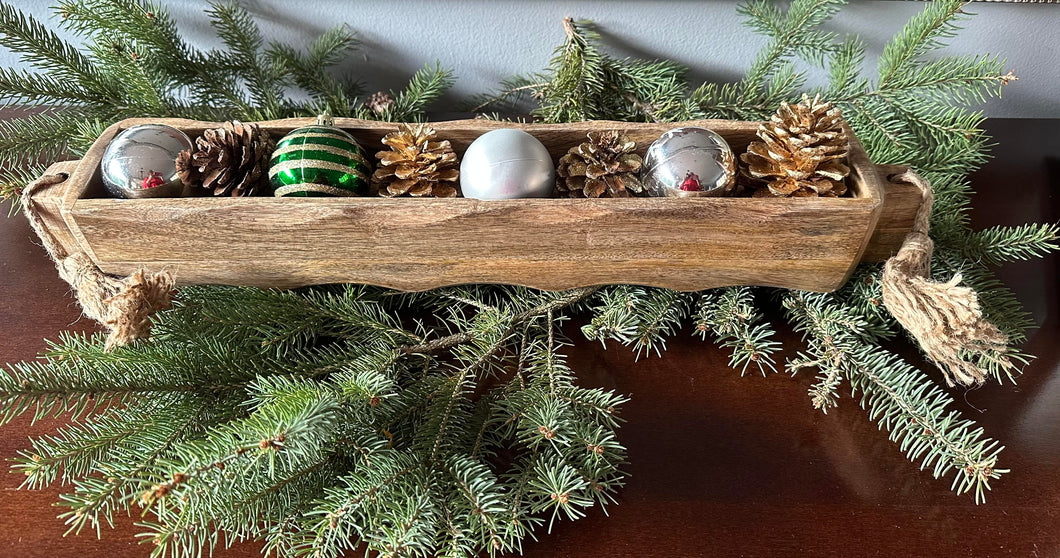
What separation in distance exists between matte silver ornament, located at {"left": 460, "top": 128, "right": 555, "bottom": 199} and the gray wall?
0.74 ft

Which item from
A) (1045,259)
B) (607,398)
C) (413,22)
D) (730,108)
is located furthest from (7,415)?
(1045,259)

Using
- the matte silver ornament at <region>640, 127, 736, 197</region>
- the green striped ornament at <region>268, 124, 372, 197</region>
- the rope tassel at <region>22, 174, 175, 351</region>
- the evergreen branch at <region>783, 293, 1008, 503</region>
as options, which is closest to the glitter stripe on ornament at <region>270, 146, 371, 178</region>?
the green striped ornament at <region>268, 124, 372, 197</region>

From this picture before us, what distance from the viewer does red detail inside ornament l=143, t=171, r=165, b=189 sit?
493mm

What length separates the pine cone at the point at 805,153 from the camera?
487 millimetres

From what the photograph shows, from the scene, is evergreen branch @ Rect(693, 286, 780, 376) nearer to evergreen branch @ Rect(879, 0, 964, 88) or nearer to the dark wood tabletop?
the dark wood tabletop

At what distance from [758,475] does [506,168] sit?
0.83 ft

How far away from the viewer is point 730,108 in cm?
65

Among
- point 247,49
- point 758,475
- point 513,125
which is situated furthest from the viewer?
point 247,49

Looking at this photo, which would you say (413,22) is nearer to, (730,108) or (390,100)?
(390,100)

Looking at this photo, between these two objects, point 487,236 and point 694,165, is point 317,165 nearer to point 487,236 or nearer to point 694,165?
point 487,236

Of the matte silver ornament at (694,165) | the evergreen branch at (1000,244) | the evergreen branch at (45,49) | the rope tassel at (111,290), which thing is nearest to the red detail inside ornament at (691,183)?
the matte silver ornament at (694,165)

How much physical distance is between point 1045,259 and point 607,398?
15.6 inches

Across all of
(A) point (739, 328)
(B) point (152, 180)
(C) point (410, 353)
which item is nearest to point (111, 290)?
(B) point (152, 180)

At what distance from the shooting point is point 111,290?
19.2 inches
